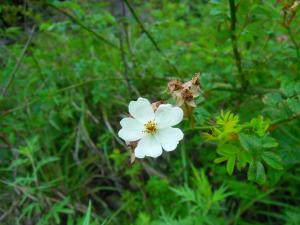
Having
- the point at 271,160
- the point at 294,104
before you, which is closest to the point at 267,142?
the point at 271,160

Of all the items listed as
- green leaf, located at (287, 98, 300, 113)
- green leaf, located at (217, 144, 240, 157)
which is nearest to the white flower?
green leaf, located at (217, 144, 240, 157)

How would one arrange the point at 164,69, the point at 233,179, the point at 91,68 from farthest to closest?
the point at 91,68 < the point at 164,69 < the point at 233,179

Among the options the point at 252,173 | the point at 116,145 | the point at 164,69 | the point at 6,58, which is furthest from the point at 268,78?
the point at 6,58

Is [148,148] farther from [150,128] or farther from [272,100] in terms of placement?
[272,100]

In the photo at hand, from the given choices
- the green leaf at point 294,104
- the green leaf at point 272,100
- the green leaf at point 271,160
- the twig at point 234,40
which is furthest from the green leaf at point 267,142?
the twig at point 234,40

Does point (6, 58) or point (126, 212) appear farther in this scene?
point (6, 58)

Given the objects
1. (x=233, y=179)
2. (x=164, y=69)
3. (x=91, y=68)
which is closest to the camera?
(x=233, y=179)

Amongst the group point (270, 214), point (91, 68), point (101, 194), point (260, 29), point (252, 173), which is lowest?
point (101, 194)

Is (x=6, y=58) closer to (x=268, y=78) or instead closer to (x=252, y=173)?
(x=268, y=78)

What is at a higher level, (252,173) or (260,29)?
(260,29)
